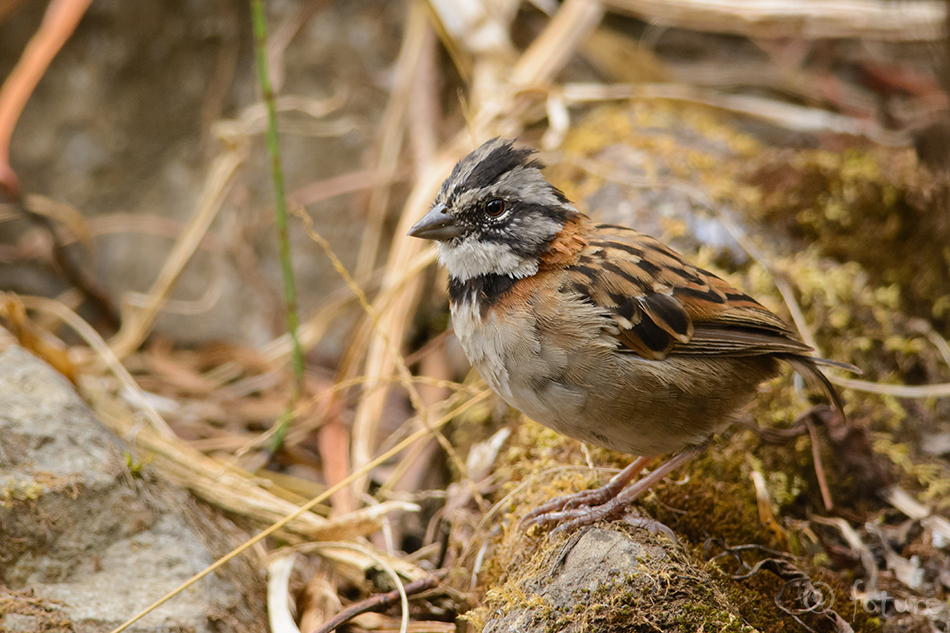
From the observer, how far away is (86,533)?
8.75 ft

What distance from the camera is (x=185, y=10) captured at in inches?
219

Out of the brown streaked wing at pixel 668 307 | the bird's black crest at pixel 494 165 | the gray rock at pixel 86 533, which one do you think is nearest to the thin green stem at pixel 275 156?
the gray rock at pixel 86 533

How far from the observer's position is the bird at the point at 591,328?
8.69 ft

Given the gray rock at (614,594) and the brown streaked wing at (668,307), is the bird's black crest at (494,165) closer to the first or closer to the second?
the brown streaked wing at (668,307)

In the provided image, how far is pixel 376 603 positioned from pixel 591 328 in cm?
130

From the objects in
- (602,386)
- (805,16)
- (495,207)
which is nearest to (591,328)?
(602,386)

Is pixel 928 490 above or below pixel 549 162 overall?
below

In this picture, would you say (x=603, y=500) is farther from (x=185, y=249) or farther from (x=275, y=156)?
(x=185, y=249)

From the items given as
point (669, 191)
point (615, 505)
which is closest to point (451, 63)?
point (669, 191)

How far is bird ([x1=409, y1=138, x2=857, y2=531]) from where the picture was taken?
2.65 m

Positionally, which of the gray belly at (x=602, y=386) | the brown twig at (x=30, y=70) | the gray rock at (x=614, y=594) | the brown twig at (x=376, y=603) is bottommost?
the brown twig at (x=376, y=603)

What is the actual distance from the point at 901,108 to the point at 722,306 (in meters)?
3.53

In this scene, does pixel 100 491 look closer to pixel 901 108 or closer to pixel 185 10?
pixel 185 10

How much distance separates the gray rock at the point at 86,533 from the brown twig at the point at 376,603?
1.05 ft
